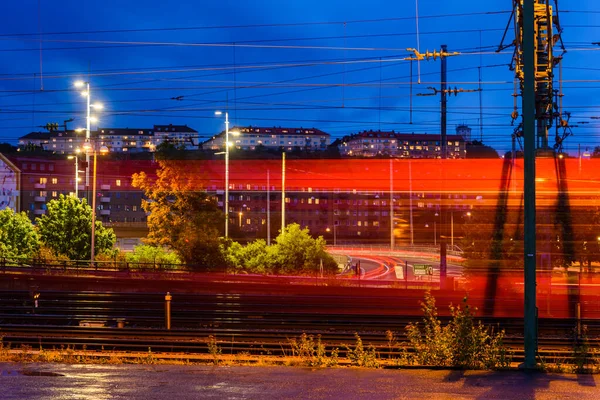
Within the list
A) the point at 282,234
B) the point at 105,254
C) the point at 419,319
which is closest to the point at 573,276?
the point at 419,319

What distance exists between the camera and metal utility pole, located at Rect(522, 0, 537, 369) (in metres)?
7.27

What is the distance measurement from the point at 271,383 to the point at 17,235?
2335 cm

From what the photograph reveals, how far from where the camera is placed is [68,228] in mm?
26016

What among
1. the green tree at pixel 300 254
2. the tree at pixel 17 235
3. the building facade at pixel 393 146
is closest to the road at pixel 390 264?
the green tree at pixel 300 254

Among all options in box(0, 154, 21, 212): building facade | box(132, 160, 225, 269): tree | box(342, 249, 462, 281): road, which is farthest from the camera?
box(0, 154, 21, 212): building facade

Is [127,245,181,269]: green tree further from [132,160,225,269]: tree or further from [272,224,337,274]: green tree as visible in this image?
[272,224,337,274]: green tree

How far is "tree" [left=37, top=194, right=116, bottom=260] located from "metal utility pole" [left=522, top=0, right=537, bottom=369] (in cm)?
2192

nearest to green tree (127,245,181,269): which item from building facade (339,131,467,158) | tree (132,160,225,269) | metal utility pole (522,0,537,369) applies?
tree (132,160,225,269)

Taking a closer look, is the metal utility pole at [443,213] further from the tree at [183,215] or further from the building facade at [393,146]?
the tree at [183,215]

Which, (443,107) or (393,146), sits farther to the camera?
(393,146)

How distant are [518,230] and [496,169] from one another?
172cm

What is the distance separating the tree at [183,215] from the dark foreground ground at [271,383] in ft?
55.5

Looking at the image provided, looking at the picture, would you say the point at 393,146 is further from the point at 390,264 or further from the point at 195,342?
the point at 195,342

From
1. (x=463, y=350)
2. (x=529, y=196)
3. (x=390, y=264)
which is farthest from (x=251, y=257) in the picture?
(x=529, y=196)
